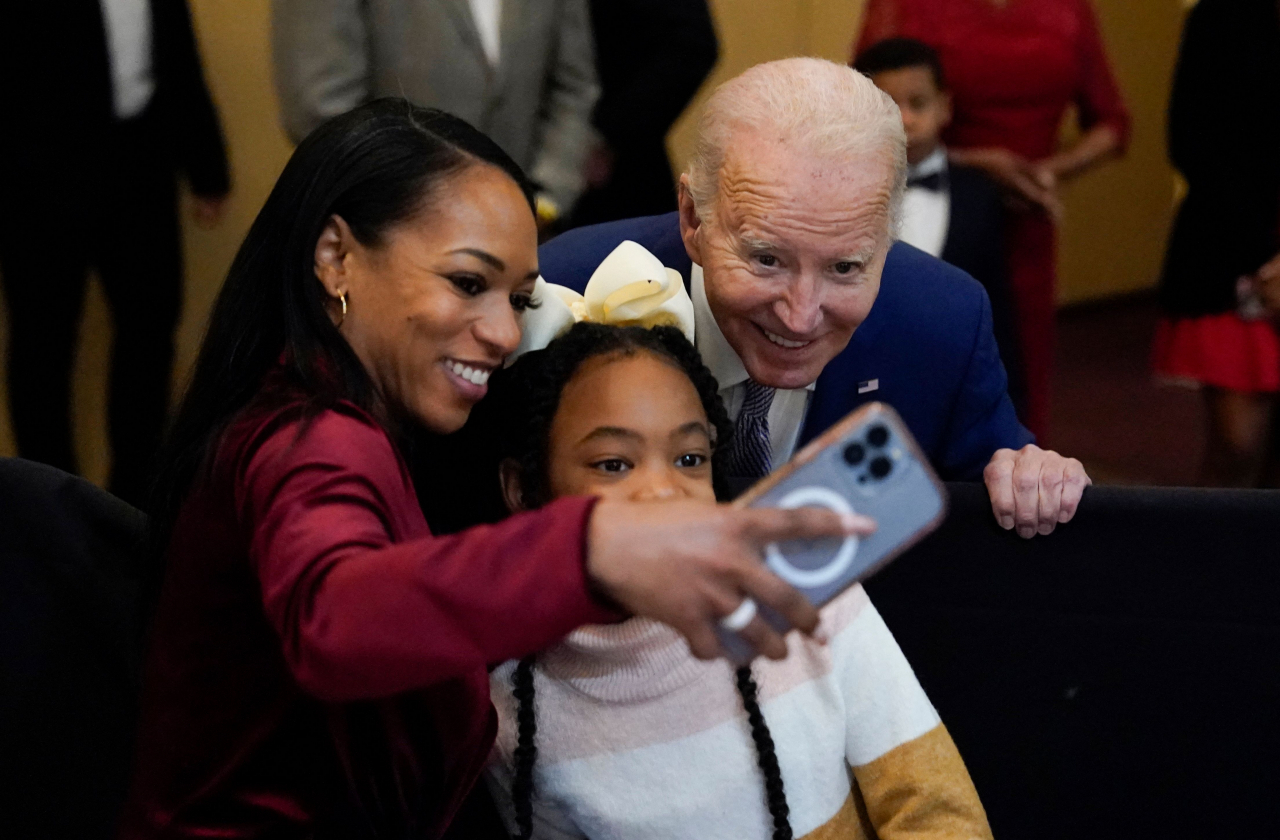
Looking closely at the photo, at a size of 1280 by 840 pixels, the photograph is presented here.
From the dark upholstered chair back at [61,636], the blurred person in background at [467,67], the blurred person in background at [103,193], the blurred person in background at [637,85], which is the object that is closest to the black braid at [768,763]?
the dark upholstered chair back at [61,636]

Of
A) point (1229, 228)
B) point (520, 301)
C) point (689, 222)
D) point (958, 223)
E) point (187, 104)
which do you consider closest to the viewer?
point (520, 301)

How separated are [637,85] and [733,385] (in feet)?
4.07

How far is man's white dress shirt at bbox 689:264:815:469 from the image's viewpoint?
6.47 feet

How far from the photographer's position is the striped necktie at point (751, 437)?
6.49 feet

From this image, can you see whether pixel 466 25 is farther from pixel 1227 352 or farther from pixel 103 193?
pixel 1227 352

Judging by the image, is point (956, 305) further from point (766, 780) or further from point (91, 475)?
point (91, 475)

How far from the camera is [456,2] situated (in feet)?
9.25

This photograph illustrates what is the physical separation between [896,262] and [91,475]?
2601mm

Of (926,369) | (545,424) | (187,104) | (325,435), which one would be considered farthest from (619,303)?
(187,104)

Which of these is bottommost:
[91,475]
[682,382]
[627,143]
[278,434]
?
[91,475]

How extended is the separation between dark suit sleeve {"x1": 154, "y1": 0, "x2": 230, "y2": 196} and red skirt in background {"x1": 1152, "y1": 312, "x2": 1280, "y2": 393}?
7.29 ft

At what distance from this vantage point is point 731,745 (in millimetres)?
1507

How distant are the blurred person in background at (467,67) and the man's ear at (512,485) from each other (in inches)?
52.1

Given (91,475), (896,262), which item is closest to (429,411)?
(896,262)
